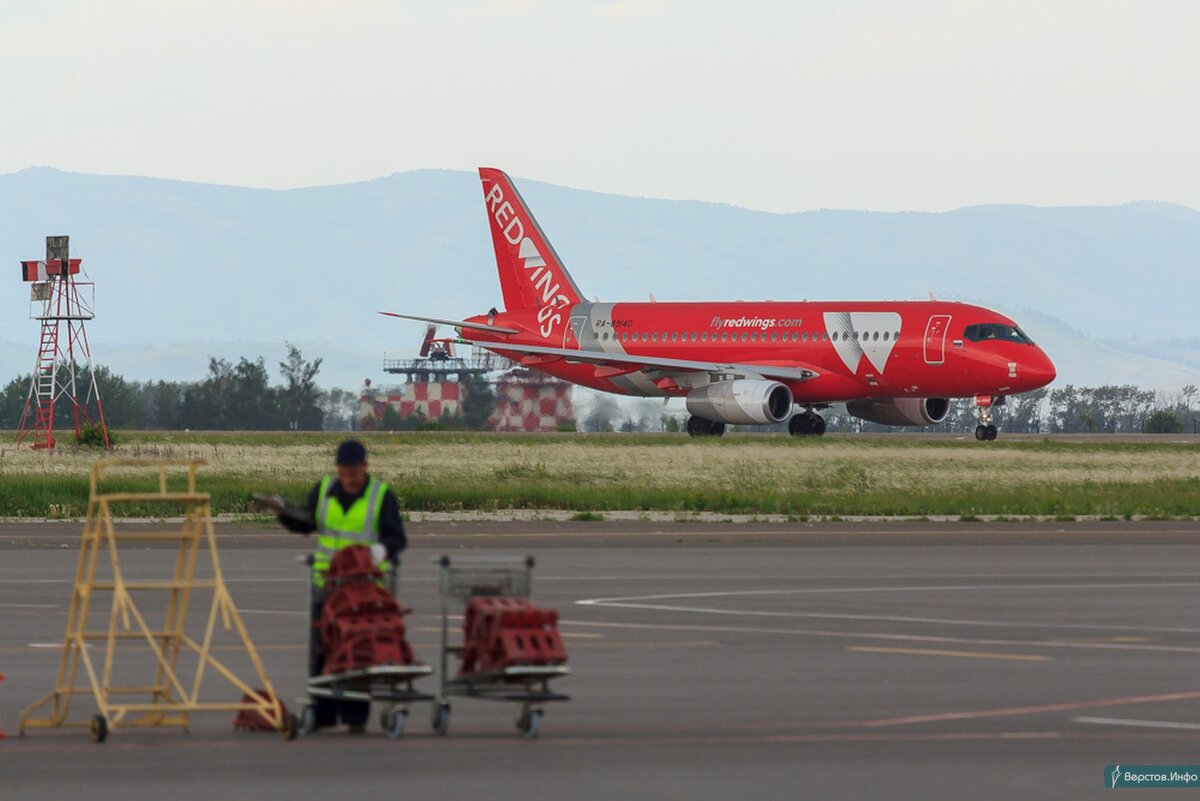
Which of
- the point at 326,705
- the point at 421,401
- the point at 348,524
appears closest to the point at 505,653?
the point at 326,705

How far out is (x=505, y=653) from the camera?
12727mm

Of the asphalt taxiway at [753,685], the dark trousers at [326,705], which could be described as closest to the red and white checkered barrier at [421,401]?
the asphalt taxiway at [753,685]

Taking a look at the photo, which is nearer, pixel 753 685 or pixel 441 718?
pixel 441 718

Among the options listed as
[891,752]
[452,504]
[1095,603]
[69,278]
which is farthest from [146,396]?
[891,752]

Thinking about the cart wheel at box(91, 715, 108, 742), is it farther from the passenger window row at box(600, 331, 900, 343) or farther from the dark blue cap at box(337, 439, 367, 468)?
the passenger window row at box(600, 331, 900, 343)

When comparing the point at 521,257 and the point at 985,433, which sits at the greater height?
the point at 521,257

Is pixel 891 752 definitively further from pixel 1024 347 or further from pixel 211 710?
pixel 1024 347

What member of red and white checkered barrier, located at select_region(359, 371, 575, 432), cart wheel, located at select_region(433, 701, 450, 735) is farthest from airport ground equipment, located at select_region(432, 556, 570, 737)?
red and white checkered barrier, located at select_region(359, 371, 575, 432)

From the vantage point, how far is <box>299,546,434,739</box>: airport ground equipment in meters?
12.8

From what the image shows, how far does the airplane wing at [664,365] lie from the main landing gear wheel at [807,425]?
3.12 m

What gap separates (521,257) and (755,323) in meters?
9.86

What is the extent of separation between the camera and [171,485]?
43.4 meters

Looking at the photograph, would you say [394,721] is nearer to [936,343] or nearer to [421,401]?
[936,343]

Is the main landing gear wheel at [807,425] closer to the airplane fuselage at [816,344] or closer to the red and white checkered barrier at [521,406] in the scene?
the airplane fuselage at [816,344]
